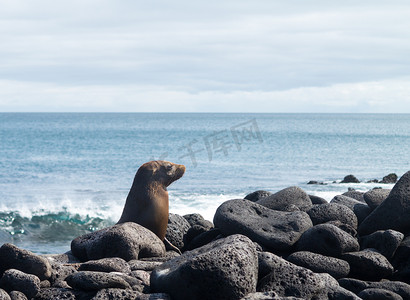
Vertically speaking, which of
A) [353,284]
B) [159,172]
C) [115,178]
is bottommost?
[115,178]

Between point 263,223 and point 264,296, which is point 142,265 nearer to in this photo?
point 263,223

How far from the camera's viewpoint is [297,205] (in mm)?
10258

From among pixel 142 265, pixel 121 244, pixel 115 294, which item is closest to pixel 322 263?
pixel 142 265

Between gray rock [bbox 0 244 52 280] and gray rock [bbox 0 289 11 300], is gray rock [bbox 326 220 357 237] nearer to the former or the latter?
gray rock [bbox 0 244 52 280]

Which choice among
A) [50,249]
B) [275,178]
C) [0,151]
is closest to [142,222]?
[50,249]

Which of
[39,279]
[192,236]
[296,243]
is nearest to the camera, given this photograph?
[39,279]

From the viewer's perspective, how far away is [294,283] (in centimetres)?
637

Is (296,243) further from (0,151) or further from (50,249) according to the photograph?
(0,151)

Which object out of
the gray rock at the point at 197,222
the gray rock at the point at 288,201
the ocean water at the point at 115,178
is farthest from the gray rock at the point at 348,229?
the ocean water at the point at 115,178

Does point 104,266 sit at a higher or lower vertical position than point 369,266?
higher

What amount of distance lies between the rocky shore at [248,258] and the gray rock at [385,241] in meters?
0.01

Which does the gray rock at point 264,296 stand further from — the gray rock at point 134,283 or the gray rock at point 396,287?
the gray rock at point 396,287

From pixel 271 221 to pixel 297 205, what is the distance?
1462 millimetres

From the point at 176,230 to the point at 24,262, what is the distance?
3.44 m
